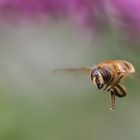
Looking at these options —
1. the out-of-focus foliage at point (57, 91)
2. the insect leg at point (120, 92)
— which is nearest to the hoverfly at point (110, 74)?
the insect leg at point (120, 92)

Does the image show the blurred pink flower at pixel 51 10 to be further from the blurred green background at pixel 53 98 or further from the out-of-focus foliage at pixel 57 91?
the blurred green background at pixel 53 98

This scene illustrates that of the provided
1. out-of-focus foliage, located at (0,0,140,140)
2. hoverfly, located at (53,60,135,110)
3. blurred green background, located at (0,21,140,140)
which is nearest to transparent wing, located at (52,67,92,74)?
hoverfly, located at (53,60,135,110)

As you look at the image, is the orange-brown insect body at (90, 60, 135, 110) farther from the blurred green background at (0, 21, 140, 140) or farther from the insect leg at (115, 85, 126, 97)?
the blurred green background at (0, 21, 140, 140)

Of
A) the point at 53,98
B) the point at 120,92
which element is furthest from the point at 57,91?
the point at 120,92

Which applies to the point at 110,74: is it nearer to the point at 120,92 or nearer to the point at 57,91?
the point at 120,92

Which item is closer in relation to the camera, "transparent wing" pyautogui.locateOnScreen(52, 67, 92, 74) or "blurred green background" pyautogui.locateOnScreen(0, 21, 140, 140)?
"transparent wing" pyautogui.locateOnScreen(52, 67, 92, 74)

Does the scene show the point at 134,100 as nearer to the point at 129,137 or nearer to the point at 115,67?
the point at 129,137

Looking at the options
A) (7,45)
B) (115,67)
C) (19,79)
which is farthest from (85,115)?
(115,67)

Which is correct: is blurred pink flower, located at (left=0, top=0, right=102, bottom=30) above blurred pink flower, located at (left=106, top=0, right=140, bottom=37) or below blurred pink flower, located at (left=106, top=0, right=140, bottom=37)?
above
